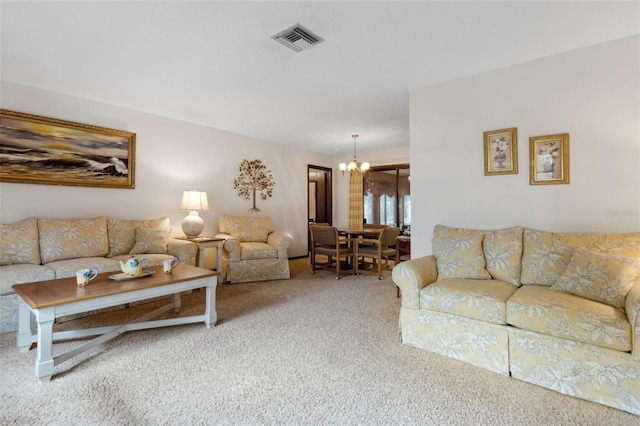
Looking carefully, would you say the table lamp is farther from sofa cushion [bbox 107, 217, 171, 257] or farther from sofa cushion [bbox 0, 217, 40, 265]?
sofa cushion [bbox 0, 217, 40, 265]

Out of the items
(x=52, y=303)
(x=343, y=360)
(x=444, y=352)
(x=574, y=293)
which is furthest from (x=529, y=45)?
(x=52, y=303)

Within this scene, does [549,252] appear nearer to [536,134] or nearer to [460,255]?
[460,255]

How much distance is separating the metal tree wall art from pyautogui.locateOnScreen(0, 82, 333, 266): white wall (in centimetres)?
10

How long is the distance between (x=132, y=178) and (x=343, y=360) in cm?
378

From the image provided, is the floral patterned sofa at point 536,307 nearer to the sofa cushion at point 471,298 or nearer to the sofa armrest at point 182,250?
the sofa cushion at point 471,298

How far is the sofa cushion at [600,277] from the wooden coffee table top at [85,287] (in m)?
2.76

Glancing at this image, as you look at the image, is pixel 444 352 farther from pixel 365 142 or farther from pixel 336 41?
pixel 365 142

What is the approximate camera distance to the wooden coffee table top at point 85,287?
2.05 m

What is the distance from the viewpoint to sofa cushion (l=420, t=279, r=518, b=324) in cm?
212

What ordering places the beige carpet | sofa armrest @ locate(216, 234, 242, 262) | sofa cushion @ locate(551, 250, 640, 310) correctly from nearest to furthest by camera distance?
1. the beige carpet
2. sofa cushion @ locate(551, 250, 640, 310)
3. sofa armrest @ locate(216, 234, 242, 262)

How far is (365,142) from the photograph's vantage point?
636cm

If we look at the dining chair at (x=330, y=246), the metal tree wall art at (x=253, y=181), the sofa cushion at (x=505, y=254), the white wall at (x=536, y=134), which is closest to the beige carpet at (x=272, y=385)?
the sofa cushion at (x=505, y=254)

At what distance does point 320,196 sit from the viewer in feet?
26.8

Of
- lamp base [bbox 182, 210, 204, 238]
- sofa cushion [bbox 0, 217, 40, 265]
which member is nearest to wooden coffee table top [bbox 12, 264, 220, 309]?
sofa cushion [bbox 0, 217, 40, 265]
